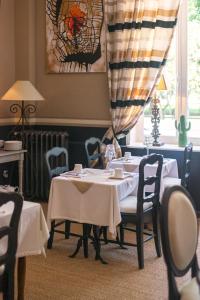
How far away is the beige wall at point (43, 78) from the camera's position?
19.3 ft

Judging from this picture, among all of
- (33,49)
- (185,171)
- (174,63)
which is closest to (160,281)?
(185,171)

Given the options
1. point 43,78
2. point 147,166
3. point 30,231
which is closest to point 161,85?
point 147,166

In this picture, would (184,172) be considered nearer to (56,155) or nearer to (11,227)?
(56,155)

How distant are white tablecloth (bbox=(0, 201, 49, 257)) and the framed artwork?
307cm

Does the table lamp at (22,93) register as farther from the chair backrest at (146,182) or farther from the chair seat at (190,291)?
the chair seat at (190,291)

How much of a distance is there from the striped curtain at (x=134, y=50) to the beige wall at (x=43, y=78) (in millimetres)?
460

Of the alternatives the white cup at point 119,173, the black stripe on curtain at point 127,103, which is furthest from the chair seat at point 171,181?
the black stripe on curtain at point 127,103

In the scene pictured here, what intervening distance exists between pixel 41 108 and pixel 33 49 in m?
0.78

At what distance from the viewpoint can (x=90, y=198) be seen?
391cm

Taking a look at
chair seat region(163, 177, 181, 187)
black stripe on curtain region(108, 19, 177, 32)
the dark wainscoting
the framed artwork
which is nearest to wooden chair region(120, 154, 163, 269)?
chair seat region(163, 177, 181, 187)

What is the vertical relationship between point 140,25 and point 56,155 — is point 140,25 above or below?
above

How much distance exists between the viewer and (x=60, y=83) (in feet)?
19.9

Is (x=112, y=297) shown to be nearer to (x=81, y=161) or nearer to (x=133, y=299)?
(x=133, y=299)

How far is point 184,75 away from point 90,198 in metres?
2.29
